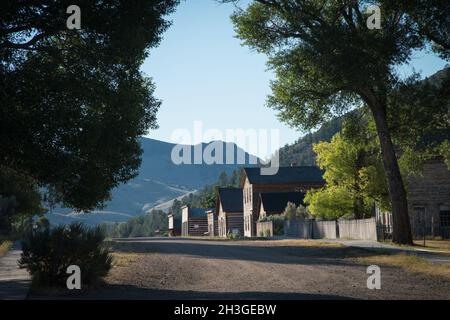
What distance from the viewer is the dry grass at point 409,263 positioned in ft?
60.4

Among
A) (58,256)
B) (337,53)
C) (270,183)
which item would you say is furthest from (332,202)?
(58,256)

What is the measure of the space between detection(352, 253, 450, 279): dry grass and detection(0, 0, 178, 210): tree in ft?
33.4

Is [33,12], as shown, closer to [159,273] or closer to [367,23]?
[159,273]

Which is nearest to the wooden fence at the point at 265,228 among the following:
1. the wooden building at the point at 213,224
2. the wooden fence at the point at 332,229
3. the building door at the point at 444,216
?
the wooden fence at the point at 332,229

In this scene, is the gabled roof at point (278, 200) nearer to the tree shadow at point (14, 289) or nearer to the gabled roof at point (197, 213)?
the gabled roof at point (197, 213)

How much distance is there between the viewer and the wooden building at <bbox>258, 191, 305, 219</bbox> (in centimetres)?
7519

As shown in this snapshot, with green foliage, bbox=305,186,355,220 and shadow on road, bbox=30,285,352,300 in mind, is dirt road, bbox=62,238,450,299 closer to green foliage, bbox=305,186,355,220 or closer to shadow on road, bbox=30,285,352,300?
shadow on road, bbox=30,285,352,300

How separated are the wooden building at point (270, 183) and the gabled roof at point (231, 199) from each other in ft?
18.4

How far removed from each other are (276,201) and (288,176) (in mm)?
9679

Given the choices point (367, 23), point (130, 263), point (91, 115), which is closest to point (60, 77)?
point (91, 115)

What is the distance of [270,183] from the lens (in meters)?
82.2

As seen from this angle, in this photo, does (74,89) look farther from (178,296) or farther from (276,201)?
(276,201)

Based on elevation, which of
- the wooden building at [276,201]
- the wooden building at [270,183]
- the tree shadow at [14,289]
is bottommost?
the tree shadow at [14,289]

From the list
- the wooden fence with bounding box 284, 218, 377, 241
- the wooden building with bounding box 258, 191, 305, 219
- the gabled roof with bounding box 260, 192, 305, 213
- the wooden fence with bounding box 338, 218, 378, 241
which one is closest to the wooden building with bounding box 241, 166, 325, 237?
the wooden building with bounding box 258, 191, 305, 219
